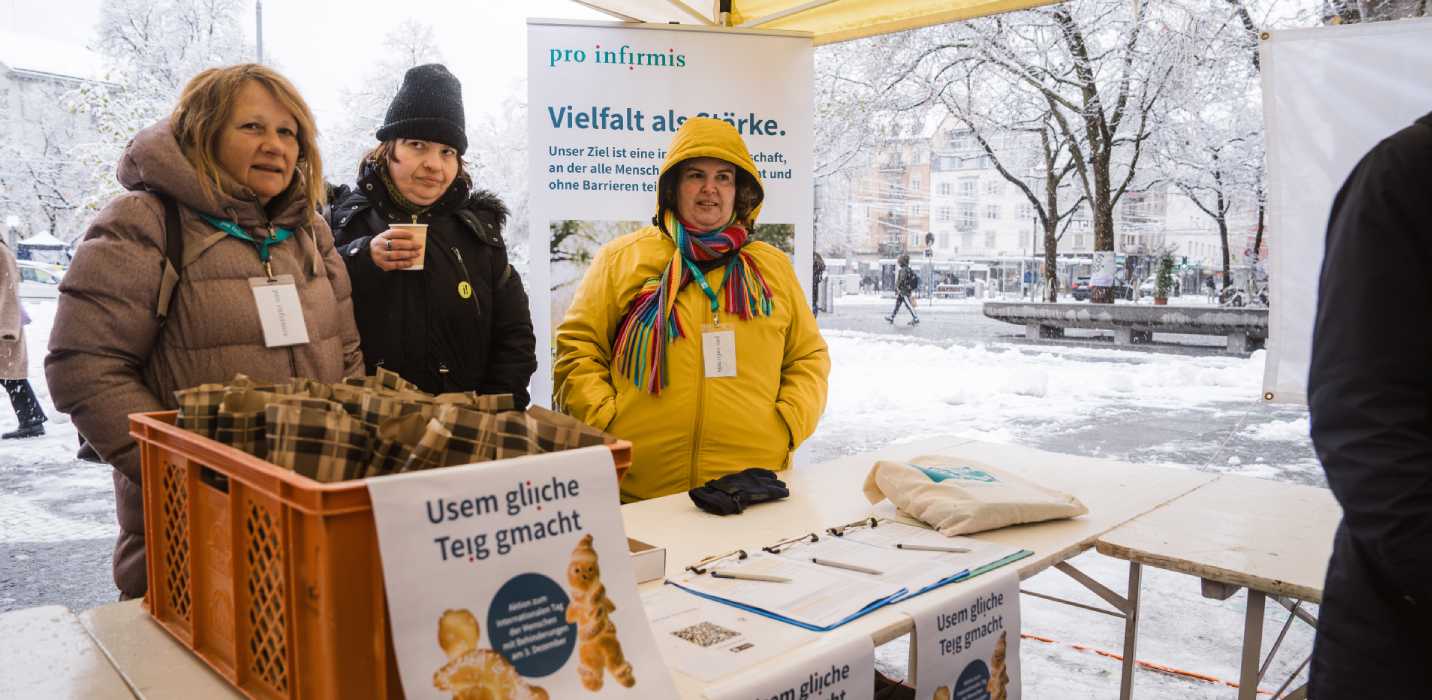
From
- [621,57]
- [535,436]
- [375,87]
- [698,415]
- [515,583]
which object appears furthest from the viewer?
[375,87]

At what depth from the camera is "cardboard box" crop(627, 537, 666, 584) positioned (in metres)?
1.43

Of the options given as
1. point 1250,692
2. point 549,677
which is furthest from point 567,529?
point 1250,692

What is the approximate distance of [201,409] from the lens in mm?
1052

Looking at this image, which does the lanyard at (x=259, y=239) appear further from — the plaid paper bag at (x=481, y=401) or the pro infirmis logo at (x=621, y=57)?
the pro infirmis logo at (x=621, y=57)

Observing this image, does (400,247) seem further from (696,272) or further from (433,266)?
(696,272)

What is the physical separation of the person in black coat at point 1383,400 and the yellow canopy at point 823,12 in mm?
2554

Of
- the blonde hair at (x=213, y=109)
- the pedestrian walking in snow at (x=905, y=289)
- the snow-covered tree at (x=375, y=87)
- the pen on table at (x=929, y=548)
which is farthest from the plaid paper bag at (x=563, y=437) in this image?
the pedestrian walking in snow at (x=905, y=289)

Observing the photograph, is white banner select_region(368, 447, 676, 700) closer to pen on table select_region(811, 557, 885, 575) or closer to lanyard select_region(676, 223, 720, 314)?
pen on table select_region(811, 557, 885, 575)

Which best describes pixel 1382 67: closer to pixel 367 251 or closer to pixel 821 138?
pixel 367 251

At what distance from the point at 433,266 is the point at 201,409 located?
1401 millimetres

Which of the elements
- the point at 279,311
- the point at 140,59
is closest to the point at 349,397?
the point at 279,311

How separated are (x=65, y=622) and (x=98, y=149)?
9.36 metres

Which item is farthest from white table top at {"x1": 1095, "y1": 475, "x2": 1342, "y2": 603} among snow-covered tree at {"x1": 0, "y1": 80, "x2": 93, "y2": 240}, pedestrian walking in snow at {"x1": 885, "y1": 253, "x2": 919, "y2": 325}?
pedestrian walking in snow at {"x1": 885, "y1": 253, "x2": 919, "y2": 325}

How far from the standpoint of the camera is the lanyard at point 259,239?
5.61 ft
